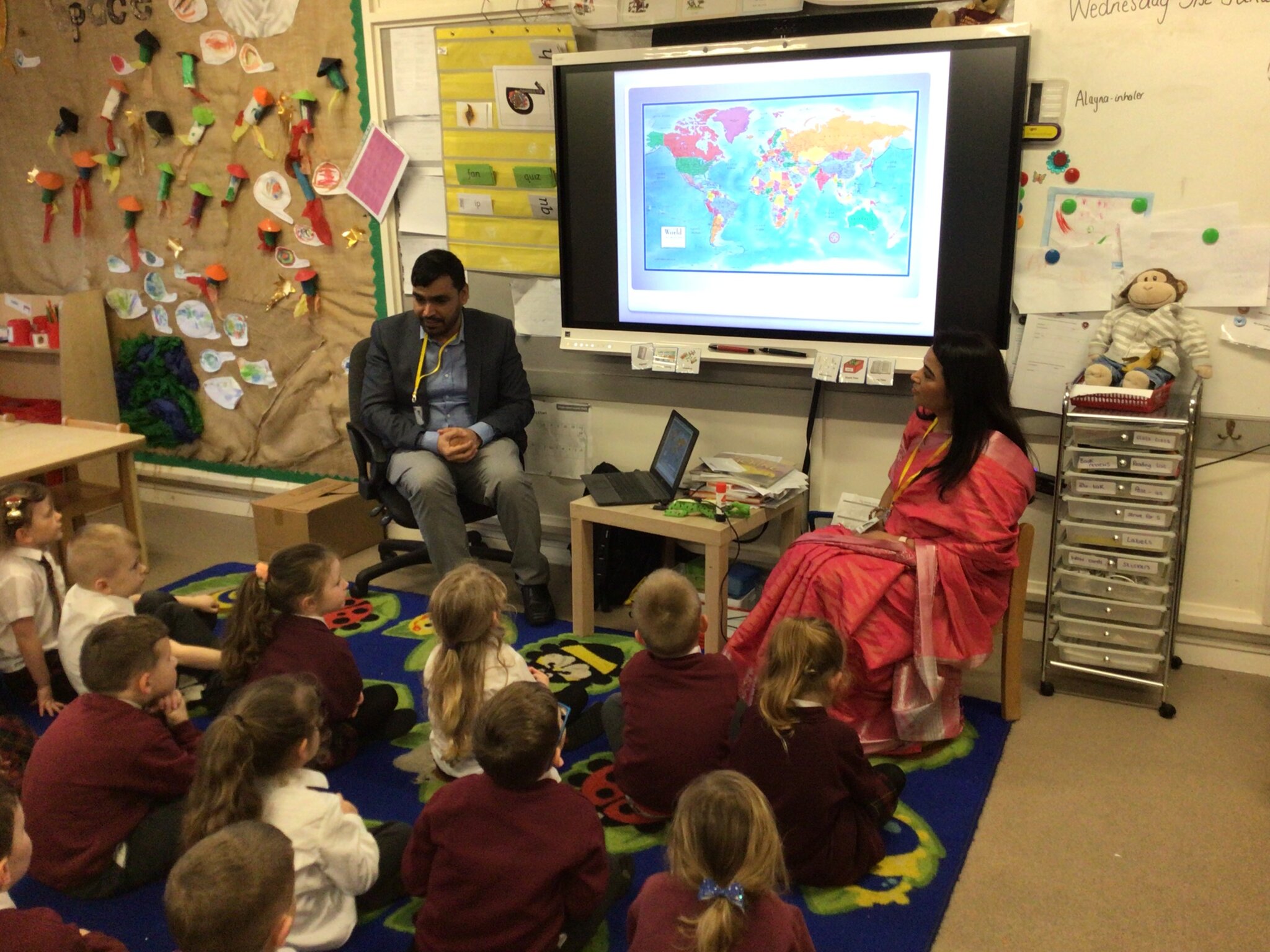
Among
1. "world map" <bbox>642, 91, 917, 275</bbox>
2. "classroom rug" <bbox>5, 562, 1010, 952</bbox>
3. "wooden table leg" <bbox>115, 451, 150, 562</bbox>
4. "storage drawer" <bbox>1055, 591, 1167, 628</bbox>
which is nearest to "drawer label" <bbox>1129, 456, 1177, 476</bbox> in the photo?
"storage drawer" <bbox>1055, 591, 1167, 628</bbox>

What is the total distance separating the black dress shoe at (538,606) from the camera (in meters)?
3.41

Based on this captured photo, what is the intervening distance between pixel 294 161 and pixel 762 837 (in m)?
3.55

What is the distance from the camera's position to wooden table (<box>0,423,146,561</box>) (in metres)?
3.20

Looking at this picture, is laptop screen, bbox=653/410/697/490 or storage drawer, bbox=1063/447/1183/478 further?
laptop screen, bbox=653/410/697/490

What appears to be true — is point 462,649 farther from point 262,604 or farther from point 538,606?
point 538,606

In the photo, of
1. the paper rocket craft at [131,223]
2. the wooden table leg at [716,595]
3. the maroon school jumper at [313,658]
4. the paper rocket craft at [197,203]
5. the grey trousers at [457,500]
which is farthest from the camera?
the paper rocket craft at [131,223]

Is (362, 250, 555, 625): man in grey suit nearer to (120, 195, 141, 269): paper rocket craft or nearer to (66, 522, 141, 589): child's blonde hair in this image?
(66, 522, 141, 589): child's blonde hair

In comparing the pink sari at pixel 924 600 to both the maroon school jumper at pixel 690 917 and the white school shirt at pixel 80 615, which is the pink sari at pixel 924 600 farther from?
the white school shirt at pixel 80 615

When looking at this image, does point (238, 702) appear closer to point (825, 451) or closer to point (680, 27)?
point (825, 451)

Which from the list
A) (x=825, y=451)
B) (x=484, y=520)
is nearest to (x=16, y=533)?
(x=484, y=520)

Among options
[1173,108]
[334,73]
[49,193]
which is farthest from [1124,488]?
[49,193]

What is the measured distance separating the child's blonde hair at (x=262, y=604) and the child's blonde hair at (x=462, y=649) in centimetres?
35

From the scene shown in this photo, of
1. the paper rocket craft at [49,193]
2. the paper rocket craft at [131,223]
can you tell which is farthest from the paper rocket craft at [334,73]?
the paper rocket craft at [49,193]

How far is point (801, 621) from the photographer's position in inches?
78.7
